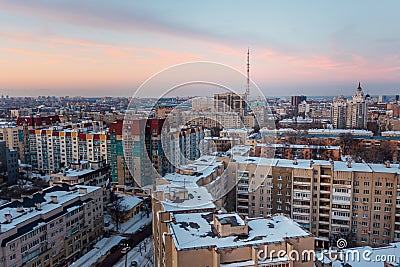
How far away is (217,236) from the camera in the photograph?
268 centimetres

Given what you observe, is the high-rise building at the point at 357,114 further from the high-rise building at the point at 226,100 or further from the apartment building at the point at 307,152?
the high-rise building at the point at 226,100

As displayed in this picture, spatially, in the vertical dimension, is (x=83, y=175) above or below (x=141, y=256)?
above

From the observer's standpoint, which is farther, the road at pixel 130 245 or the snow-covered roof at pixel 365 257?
the road at pixel 130 245

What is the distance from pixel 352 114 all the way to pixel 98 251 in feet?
54.6

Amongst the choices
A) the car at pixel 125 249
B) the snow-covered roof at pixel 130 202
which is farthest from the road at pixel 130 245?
the snow-covered roof at pixel 130 202

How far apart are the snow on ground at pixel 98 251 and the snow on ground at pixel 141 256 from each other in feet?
1.22

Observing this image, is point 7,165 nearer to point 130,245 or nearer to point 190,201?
point 130,245

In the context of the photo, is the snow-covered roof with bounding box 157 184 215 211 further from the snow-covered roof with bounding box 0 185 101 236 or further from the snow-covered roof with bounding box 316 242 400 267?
the snow-covered roof with bounding box 0 185 101 236

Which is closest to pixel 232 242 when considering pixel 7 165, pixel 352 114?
pixel 7 165

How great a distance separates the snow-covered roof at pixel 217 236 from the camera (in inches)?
101

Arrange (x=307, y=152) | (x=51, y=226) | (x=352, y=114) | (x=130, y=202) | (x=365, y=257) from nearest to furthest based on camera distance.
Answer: (x=365, y=257) < (x=51, y=226) < (x=130, y=202) < (x=307, y=152) < (x=352, y=114)

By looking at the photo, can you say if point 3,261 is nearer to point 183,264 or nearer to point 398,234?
point 183,264

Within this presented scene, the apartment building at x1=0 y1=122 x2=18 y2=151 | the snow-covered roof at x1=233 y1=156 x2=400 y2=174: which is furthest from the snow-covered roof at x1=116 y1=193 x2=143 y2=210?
the apartment building at x1=0 y1=122 x2=18 y2=151

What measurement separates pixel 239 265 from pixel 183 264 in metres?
0.43
